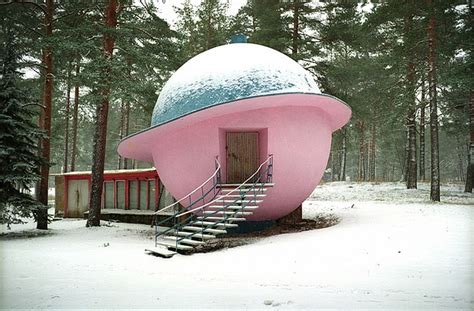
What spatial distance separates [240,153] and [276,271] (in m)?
5.01

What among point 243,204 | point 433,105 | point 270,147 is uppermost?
point 433,105

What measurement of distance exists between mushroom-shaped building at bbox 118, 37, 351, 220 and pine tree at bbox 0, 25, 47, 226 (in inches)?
139

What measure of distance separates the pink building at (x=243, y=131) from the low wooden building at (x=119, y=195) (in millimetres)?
6124

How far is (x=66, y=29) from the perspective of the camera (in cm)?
1398

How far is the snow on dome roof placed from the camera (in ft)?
35.2

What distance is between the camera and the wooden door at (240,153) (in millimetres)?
11438

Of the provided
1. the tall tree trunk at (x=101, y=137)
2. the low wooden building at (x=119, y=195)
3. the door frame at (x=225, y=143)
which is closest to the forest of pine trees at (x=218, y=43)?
the tall tree trunk at (x=101, y=137)

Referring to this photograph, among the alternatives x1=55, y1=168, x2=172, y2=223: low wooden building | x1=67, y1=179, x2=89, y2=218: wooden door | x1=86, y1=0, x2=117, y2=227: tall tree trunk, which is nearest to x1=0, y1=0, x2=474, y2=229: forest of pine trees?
x1=86, y1=0, x2=117, y2=227: tall tree trunk

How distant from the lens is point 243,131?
11188 mm

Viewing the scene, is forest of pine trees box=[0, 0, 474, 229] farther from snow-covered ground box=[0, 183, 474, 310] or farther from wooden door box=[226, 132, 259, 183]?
snow-covered ground box=[0, 183, 474, 310]

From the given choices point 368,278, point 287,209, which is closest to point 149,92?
point 287,209

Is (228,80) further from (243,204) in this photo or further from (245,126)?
(243,204)

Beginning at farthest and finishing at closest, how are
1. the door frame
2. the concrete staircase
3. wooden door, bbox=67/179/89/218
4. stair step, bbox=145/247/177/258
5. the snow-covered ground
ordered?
wooden door, bbox=67/179/89/218, the door frame, the concrete staircase, stair step, bbox=145/247/177/258, the snow-covered ground

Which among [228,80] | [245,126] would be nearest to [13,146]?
[228,80]
